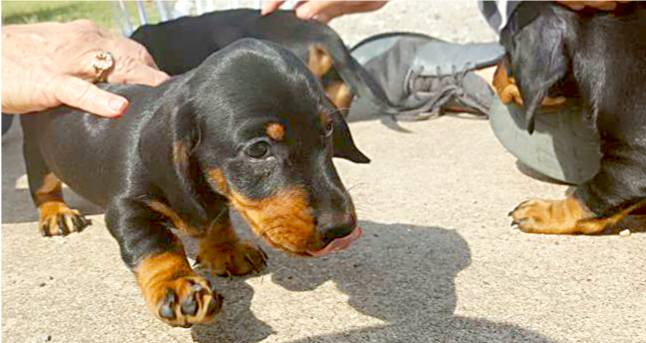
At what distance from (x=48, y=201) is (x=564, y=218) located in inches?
75.3

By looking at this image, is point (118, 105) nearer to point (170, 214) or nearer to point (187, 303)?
point (170, 214)

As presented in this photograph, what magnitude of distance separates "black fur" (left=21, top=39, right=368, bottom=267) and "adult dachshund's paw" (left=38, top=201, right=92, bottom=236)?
65 cm

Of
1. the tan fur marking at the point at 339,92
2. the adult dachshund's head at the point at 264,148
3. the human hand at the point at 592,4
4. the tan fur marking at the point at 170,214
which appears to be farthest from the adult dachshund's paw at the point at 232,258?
the tan fur marking at the point at 339,92

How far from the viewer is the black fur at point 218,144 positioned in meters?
1.90

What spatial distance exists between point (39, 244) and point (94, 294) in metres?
0.60

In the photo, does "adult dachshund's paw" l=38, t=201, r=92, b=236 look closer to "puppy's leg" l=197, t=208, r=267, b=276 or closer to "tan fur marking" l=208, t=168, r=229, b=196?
"puppy's leg" l=197, t=208, r=267, b=276

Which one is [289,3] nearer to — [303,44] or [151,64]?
[303,44]

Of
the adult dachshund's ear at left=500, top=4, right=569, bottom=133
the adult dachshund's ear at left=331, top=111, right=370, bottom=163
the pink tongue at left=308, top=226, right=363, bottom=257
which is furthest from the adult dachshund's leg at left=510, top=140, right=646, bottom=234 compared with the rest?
the pink tongue at left=308, top=226, right=363, bottom=257

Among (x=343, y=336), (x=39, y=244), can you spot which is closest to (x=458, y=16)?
(x=39, y=244)

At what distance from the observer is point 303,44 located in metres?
3.86

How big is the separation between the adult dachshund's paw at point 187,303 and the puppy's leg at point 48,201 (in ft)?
3.82

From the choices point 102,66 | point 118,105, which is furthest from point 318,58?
point 118,105

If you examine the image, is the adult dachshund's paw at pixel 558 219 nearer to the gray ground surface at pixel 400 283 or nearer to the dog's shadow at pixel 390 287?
the gray ground surface at pixel 400 283

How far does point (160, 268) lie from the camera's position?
6.61 ft
